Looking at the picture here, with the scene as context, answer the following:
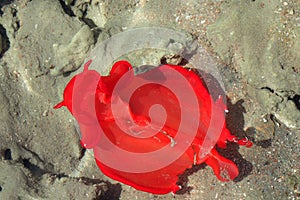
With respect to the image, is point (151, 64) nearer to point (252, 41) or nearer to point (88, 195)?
point (252, 41)

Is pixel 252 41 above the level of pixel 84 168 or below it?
above

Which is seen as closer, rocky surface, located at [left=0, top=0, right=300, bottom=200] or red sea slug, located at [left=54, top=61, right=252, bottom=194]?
red sea slug, located at [left=54, top=61, right=252, bottom=194]

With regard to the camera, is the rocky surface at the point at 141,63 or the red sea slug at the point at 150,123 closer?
the red sea slug at the point at 150,123

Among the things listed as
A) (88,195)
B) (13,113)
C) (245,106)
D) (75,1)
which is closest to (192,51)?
(245,106)

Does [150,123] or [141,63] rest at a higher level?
[141,63]

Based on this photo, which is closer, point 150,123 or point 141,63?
point 150,123
